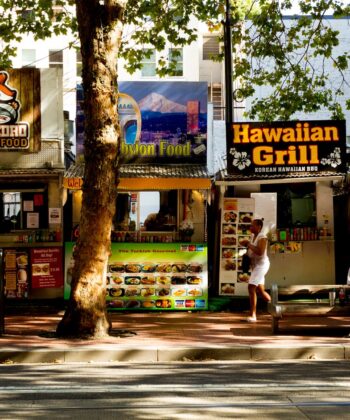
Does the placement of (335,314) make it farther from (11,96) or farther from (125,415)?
(11,96)

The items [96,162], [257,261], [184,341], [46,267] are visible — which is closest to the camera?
[184,341]

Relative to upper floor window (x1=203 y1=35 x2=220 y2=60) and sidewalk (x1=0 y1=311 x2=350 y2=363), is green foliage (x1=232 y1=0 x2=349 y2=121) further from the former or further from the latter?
upper floor window (x1=203 y1=35 x2=220 y2=60)

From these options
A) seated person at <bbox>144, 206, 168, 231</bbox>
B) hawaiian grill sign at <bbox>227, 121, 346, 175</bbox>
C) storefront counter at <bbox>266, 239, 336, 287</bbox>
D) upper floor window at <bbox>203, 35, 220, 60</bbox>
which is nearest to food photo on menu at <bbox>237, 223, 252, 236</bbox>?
storefront counter at <bbox>266, 239, 336, 287</bbox>

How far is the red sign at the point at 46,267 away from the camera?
15.1 metres

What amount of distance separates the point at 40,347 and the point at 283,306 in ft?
12.3

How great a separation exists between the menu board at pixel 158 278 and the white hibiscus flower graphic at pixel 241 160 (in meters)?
1.81

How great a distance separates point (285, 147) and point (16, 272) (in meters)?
6.03

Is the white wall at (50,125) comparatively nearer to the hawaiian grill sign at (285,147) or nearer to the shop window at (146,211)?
the shop window at (146,211)

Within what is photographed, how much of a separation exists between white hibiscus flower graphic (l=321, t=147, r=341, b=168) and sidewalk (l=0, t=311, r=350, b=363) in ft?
10.8

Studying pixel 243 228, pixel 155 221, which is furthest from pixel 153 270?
pixel 243 228

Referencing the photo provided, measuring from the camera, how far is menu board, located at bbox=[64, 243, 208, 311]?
14977 mm

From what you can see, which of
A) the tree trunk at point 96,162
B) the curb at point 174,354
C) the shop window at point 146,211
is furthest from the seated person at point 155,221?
the curb at point 174,354

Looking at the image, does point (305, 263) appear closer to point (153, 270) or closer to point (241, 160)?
point (241, 160)

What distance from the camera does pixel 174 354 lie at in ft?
33.4
